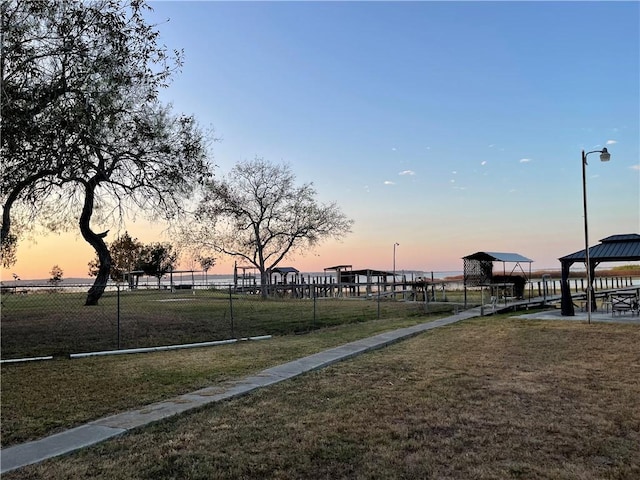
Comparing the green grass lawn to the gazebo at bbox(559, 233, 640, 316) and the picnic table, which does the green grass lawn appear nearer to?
the gazebo at bbox(559, 233, 640, 316)

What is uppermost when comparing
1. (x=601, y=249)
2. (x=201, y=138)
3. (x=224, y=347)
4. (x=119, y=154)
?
A: (x=201, y=138)

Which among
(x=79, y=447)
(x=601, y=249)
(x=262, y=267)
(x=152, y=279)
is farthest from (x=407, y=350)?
(x=152, y=279)

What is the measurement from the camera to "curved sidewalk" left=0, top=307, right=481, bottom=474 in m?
4.25

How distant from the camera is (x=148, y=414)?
5.39m

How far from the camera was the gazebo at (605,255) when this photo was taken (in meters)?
17.2

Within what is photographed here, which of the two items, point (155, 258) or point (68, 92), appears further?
point (155, 258)

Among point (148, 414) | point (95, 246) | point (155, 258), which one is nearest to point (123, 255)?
point (155, 258)

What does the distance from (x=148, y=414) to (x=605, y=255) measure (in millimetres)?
17084

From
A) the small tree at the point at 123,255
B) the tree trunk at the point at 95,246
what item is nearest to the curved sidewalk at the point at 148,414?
the tree trunk at the point at 95,246

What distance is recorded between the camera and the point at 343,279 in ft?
135

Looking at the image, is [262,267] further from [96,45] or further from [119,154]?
[96,45]

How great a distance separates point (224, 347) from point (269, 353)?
1727 millimetres

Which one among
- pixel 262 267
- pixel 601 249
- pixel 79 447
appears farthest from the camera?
pixel 262 267

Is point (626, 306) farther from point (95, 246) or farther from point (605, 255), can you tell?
point (95, 246)
